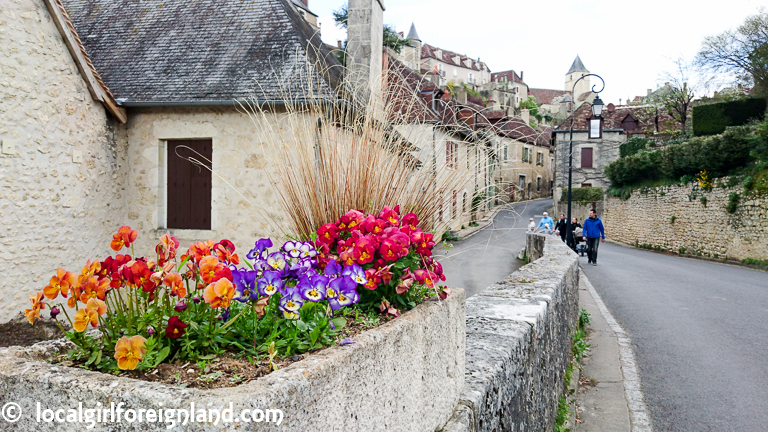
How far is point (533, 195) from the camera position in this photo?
5503cm

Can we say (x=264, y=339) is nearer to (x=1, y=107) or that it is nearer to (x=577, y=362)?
(x=577, y=362)

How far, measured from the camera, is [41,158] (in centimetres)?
718

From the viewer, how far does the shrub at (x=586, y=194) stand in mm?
36344

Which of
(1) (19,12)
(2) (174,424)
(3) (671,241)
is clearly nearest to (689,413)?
(2) (174,424)

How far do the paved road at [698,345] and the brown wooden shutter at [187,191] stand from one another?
7.16 metres

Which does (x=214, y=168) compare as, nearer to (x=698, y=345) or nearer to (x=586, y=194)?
(x=698, y=345)

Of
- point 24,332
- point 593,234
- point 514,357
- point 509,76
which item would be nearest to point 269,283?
point 514,357

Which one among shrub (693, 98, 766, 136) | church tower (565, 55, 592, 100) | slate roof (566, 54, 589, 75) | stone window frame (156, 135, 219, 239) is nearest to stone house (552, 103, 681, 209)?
shrub (693, 98, 766, 136)

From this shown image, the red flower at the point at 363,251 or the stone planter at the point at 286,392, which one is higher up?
the red flower at the point at 363,251

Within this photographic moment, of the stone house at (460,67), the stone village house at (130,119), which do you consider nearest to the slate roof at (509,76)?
the stone house at (460,67)

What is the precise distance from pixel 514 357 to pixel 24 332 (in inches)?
259

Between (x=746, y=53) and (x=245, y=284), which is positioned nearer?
(x=245, y=284)

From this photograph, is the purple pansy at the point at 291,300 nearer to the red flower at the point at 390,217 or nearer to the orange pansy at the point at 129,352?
the orange pansy at the point at 129,352

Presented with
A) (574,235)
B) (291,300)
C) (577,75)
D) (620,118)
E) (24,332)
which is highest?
(577,75)
